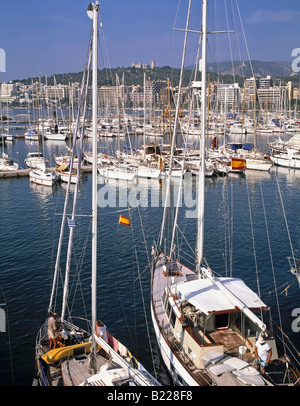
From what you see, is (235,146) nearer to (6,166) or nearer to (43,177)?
(43,177)

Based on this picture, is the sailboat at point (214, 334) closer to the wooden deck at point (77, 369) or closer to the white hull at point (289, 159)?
the wooden deck at point (77, 369)

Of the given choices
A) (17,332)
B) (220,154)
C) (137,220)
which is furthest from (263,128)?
(17,332)

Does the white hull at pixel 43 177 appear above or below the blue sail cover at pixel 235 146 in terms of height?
below

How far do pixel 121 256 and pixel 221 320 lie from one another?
16398 mm

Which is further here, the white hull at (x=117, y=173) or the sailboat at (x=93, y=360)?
the white hull at (x=117, y=173)

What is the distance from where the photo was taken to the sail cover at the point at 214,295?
16.7 meters

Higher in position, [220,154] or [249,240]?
[220,154]

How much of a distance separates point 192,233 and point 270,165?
35363 millimetres

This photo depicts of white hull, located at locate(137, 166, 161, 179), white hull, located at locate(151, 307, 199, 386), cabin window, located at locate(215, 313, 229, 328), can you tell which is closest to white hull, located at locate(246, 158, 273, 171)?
white hull, located at locate(137, 166, 161, 179)

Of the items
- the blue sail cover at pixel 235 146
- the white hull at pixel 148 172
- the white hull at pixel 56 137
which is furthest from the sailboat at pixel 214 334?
the white hull at pixel 56 137

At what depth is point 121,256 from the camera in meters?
32.6

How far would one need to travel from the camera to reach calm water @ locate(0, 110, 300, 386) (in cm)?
2227

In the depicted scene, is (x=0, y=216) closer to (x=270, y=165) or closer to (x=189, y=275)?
(x=189, y=275)

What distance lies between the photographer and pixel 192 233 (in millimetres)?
38406
